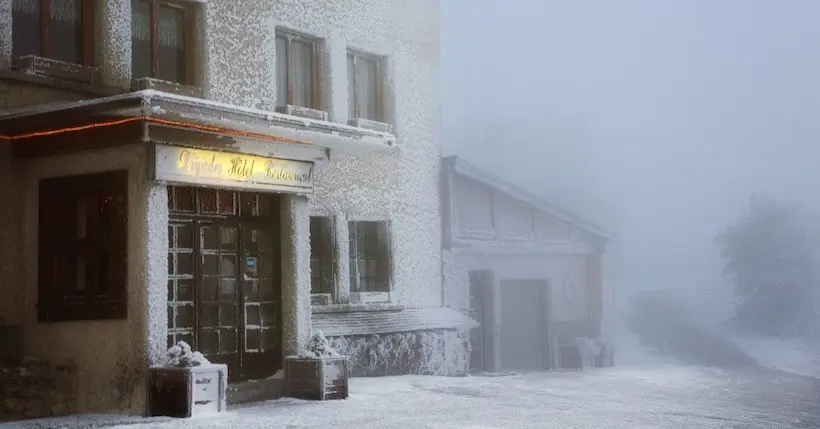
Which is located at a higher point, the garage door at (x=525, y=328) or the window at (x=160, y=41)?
the window at (x=160, y=41)

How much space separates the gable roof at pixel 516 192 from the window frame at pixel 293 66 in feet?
14.4

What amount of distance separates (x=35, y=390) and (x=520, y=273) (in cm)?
1430

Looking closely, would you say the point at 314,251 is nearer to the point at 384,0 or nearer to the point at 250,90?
the point at 250,90

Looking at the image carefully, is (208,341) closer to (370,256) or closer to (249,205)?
(249,205)

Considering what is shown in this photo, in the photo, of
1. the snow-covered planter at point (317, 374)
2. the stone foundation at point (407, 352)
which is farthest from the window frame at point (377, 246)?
the snow-covered planter at point (317, 374)

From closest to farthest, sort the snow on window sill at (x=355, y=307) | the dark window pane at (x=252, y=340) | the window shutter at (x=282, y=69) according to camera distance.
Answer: the dark window pane at (x=252, y=340), the window shutter at (x=282, y=69), the snow on window sill at (x=355, y=307)

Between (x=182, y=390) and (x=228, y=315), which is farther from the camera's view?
(x=228, y=315)

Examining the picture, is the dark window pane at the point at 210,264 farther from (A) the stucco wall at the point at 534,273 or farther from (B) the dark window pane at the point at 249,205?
(A) the stucco wall at the point at 534,273

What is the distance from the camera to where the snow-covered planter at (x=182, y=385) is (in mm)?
11055

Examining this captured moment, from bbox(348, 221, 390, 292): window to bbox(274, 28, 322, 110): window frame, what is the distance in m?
2.31

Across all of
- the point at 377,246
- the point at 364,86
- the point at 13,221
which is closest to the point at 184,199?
the point at 13,221

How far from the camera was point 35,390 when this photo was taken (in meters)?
11.8

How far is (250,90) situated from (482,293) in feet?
32.1

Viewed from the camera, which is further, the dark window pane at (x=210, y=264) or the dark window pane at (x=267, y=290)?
the dark window pane at (x=267, y=290)
